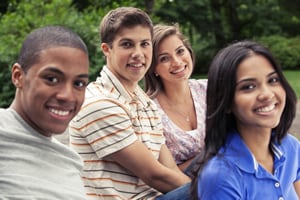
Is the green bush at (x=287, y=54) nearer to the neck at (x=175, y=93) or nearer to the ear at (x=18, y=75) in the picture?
the neck at (x=175, y=93)

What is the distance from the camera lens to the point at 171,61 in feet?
11.3

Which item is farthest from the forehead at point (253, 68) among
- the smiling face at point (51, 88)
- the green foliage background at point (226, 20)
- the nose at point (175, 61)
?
the green foliage background at point (226, 20)

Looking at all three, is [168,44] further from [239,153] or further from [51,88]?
[51,88]

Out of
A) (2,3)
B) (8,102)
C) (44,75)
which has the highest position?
(2,3)

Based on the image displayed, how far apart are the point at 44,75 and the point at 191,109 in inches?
69.2

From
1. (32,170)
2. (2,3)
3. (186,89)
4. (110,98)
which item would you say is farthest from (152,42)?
(2,3)

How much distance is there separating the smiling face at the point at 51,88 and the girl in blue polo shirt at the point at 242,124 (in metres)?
0.65

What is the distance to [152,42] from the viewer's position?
11.0ft

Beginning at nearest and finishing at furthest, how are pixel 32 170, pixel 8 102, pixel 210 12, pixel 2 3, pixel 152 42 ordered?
pixel 32 170, pixel 152 42, pixel 8 102, pixel 2 3, pixel 210 12

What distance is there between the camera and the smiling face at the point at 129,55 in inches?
118

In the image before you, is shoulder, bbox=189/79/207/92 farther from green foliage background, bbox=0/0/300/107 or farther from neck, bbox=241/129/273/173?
green foliage background, bbox=0/0/300/107

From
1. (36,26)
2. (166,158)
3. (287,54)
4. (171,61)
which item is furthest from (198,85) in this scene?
(287,54)

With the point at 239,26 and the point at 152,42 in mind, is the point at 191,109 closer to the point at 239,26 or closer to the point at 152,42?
the point at 152,42

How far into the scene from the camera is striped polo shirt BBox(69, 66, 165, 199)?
2.74 m
